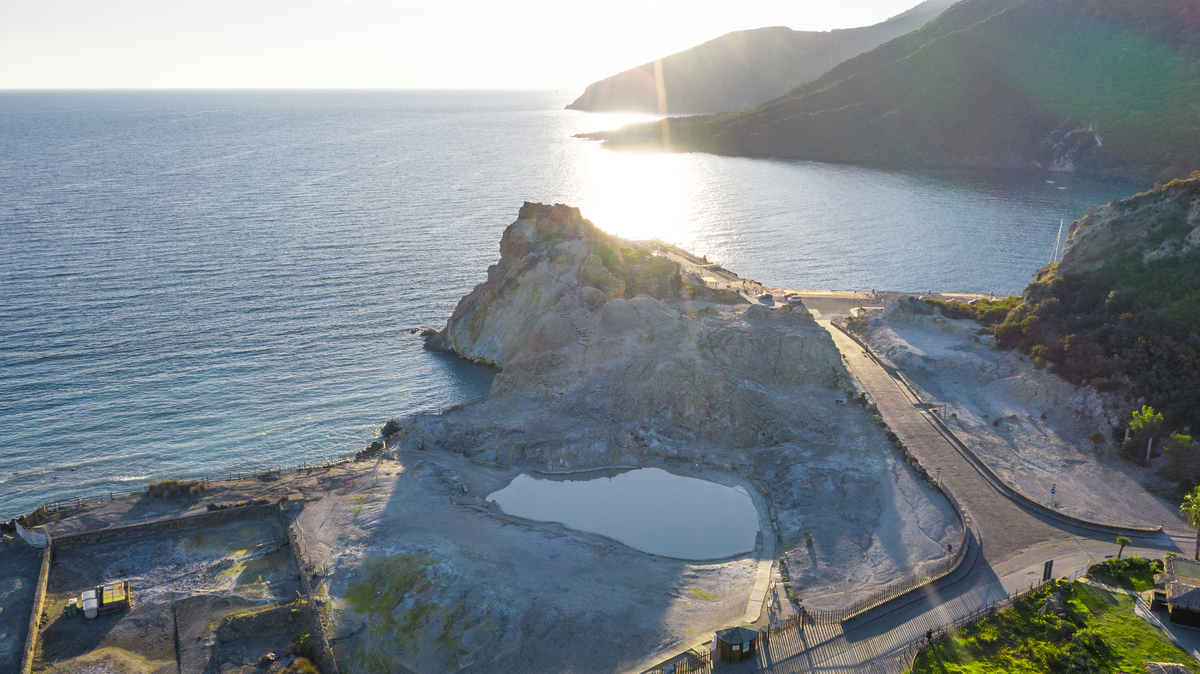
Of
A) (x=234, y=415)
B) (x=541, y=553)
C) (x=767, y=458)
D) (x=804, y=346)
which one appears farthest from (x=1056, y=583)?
(x=234, y=415)

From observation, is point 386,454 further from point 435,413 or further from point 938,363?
point 938,363

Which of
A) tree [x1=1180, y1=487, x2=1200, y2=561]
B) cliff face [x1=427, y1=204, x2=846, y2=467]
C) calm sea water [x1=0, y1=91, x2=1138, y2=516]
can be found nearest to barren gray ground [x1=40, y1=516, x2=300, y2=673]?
calm sea water [x1=0, y1=91, x2=1138, y2=516]

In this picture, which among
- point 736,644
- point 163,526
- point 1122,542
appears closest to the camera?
point 736,644

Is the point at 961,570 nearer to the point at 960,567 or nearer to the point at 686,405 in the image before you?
the point at 960,567

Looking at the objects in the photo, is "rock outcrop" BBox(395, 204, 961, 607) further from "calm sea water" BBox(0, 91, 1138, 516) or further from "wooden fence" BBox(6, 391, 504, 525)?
"calm sea water" BBox(0, 91, 1138, 516)

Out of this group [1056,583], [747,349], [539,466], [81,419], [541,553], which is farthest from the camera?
[747,349]

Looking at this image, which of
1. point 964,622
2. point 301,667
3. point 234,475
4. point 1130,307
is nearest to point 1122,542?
point 964,622
